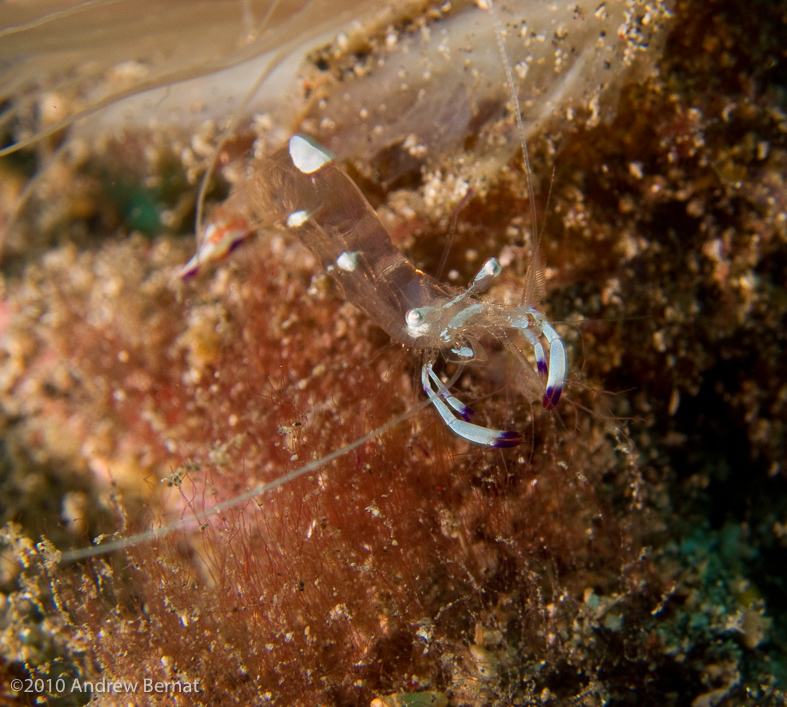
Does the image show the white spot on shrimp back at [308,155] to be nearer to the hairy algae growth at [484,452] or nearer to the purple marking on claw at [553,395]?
the hairy algae growth at [484,452]

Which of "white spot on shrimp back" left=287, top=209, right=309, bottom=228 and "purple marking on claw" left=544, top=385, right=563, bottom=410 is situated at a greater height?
"white spot on shrimp back" left=287, top=209, right=309, bottom=228

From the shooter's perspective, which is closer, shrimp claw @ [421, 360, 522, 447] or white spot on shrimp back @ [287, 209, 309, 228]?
shrimp claw @ [421, 360, 522, 447]

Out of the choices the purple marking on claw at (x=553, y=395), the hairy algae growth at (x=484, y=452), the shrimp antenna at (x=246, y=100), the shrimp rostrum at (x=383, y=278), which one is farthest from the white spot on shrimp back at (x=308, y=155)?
the purple marking on claw at (x=553, y=395)

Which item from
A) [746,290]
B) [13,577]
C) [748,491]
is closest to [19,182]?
[13,577]

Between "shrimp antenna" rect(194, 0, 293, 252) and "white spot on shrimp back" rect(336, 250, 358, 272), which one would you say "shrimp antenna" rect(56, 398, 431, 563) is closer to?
"white spot on shrimp back" rect(336, 250, 358, 272)

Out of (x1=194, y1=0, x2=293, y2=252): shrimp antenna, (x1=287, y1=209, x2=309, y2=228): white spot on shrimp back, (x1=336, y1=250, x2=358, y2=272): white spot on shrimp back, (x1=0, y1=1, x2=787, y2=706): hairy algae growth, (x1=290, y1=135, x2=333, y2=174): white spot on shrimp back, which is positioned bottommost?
(x1=0, y1=1, x2=787, y2=706): hairy algae growth

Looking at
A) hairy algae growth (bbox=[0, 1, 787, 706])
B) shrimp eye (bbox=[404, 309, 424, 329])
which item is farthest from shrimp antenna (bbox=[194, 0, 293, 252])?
shrimp eye (bbox=[404, 309, 424, 329])

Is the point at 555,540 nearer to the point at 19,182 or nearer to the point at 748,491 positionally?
the point at 748,491

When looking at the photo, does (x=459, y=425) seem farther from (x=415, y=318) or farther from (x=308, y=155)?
(x=308, y=155)
